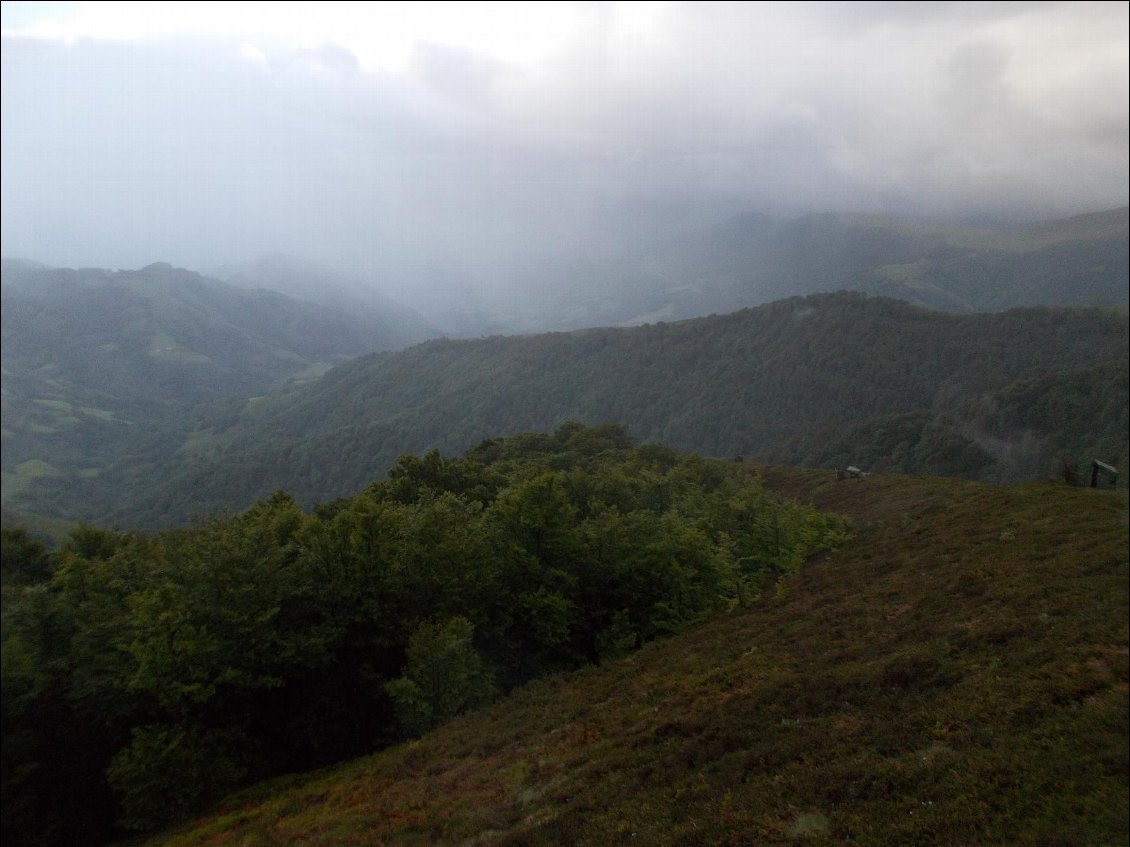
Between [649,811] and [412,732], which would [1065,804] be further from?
[412,732]

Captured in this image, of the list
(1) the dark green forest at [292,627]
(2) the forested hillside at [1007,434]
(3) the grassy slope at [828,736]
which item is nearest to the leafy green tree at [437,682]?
(1) the dark green forest at [292,627]

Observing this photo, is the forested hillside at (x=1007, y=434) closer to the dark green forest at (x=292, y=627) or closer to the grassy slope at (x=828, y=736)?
the dark green forest at (x=292, y=627)

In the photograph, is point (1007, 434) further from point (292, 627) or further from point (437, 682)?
point (292, 627)

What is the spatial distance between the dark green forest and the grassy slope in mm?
2705

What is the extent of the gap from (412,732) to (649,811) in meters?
15.0

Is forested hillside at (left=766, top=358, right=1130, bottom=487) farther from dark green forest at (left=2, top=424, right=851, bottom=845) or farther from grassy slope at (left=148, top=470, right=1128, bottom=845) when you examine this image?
grassy slope at (left=148, top=470, right=1128, bottom=845)

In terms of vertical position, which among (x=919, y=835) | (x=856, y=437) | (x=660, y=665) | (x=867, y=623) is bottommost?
(x=856, y=437)

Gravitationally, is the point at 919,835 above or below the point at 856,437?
above

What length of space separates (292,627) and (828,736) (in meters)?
21.4

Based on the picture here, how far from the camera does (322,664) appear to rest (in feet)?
87.4

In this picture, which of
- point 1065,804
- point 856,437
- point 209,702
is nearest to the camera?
point 1065,804

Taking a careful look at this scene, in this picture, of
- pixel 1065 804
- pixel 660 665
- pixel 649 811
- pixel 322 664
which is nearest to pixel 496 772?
pixel 649 811

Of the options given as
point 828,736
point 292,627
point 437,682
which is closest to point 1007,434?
point 437,682

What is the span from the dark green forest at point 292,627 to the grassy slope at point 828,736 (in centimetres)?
271
